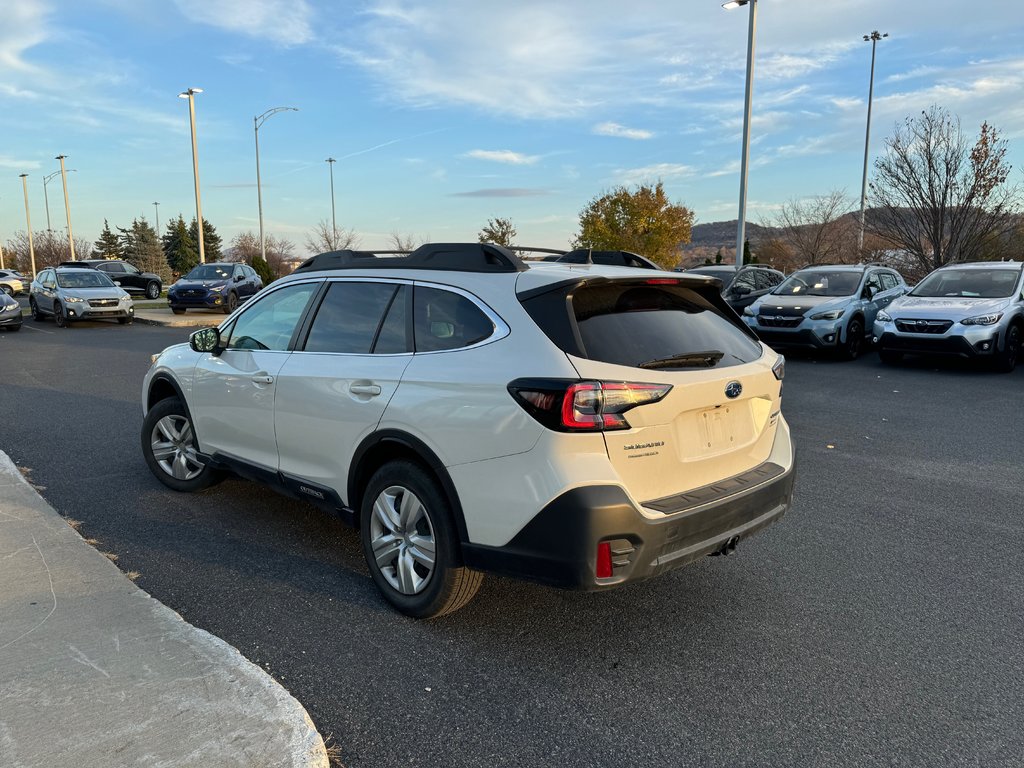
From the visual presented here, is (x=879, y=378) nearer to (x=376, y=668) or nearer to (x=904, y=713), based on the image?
(x=904, y=713)

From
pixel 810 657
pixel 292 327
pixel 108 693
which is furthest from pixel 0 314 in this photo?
pixel 810 657

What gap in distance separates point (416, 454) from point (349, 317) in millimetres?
1005

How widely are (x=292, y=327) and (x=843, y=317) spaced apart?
11.3m

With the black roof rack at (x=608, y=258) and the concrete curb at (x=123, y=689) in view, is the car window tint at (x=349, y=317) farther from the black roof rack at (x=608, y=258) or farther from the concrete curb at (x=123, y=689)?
the concrete curb at (x=123, y=689)

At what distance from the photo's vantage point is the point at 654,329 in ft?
11.3

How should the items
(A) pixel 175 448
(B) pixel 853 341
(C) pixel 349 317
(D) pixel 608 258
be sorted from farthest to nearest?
1. (B) pixel 853 341
2. (A) pixel 175 448
3. (D) pixel 608 258
4. (C) pixel 349 317

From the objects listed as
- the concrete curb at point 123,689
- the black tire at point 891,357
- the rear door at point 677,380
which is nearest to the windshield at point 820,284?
the black tire at point 891,357

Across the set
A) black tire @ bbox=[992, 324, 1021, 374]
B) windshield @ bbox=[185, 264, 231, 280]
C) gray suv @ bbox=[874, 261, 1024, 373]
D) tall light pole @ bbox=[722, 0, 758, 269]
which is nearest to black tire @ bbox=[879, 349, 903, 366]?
gray suv @ bbox=[874, 261, 1024, 373]

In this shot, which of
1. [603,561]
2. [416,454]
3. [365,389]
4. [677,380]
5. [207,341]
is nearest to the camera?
[603,561]

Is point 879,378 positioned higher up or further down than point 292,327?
further down

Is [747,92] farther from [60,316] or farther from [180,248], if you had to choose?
[180,248]

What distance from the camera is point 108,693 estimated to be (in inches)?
113

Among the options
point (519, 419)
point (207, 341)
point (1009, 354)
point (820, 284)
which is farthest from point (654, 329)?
point (820, 284)

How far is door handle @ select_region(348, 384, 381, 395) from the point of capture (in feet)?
12.1
